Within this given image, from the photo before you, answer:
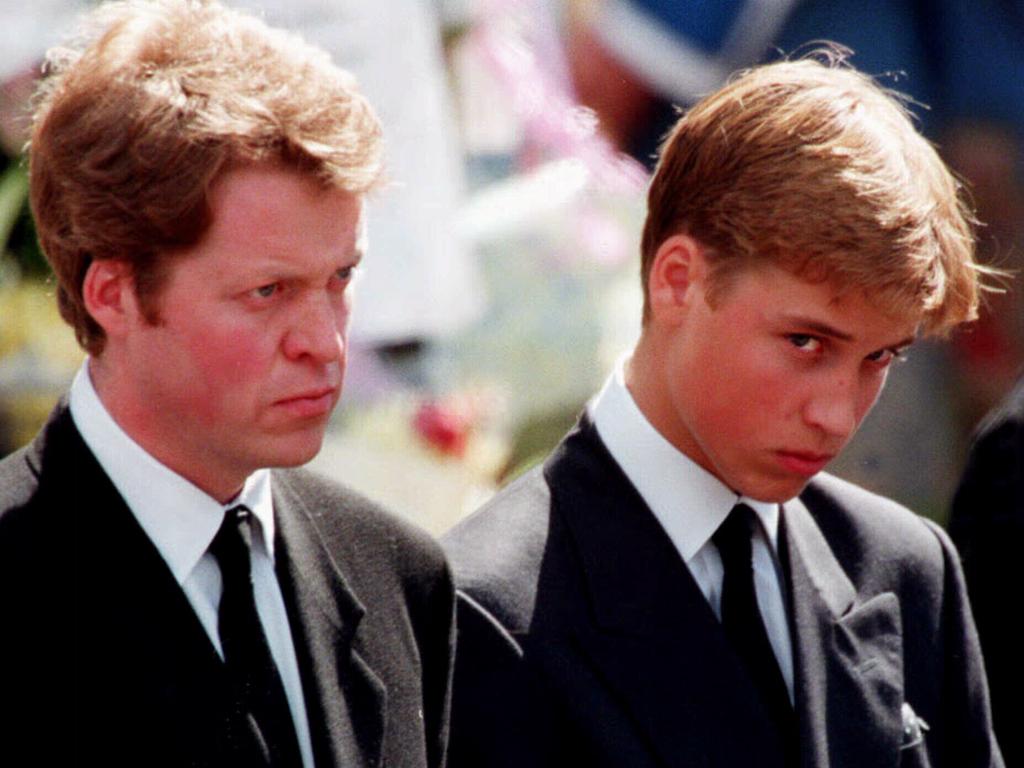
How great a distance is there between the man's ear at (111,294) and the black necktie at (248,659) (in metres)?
0.26

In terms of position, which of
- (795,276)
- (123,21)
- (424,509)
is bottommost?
(424,509)

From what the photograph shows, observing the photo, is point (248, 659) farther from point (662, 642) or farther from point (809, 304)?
point (809, 304)

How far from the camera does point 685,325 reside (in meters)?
2.31

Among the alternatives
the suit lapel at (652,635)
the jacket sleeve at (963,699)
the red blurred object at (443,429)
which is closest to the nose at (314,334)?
the suit lapel at (652,635)

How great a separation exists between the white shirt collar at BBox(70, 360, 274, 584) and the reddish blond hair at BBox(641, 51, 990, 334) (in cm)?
76

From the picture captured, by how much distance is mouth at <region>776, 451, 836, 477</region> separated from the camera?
7.39 ft

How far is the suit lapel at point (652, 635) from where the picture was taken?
7.36 feet

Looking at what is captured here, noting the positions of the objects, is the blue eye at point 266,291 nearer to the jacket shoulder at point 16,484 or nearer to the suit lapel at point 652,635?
the jacket shoulder at point 16,484

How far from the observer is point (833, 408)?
88.3 inches

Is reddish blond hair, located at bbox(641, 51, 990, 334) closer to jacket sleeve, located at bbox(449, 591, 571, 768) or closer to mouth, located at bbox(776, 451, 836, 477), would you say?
mouth, located at bbox(776, 451, 836, 477)

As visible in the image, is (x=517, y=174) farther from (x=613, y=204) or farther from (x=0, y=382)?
(x=0, y=382)

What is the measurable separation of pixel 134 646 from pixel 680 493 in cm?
81

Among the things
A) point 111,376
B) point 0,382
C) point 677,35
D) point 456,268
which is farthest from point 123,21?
point 677,35

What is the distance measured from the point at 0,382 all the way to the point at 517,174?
135 centimetres
